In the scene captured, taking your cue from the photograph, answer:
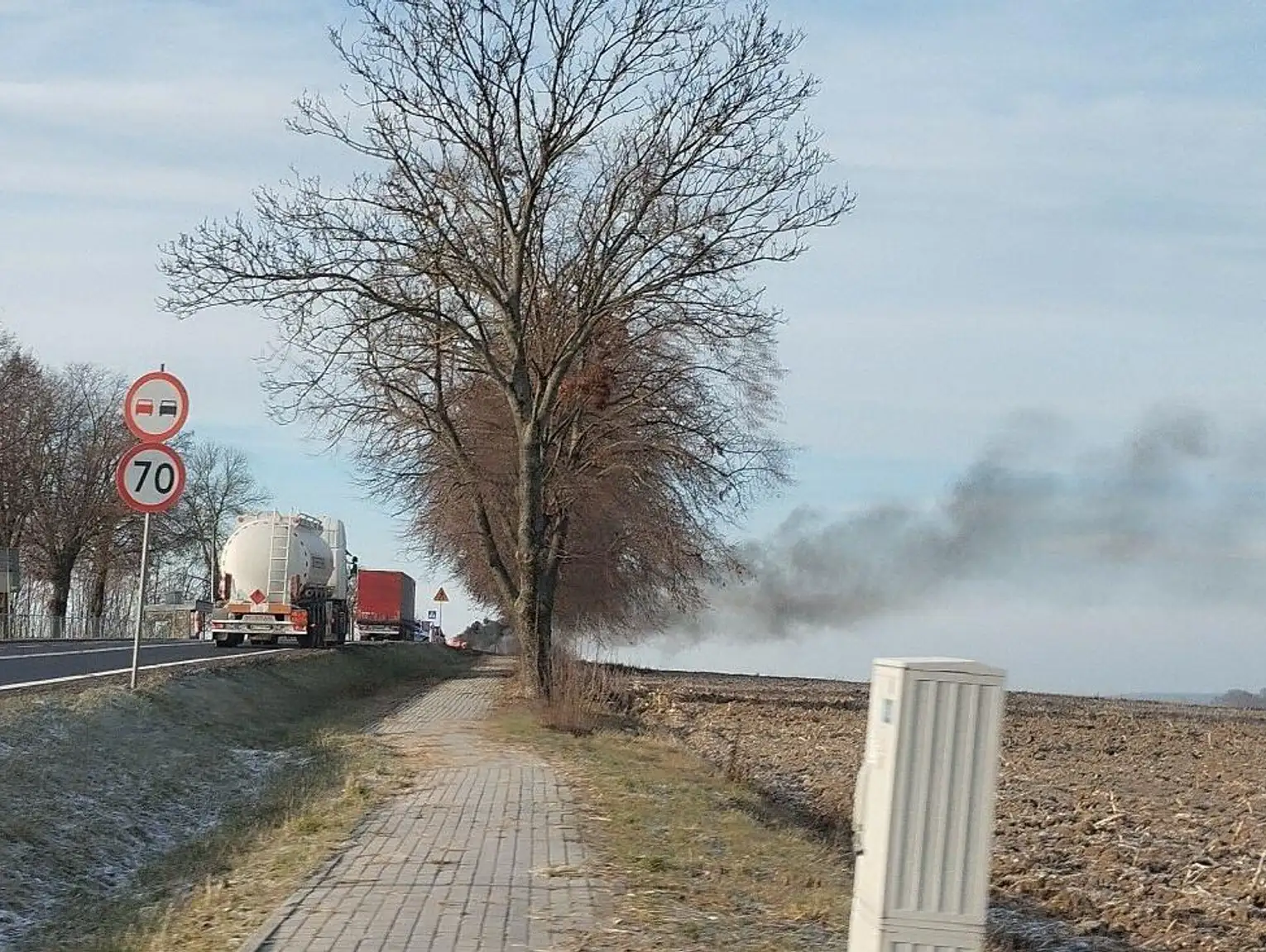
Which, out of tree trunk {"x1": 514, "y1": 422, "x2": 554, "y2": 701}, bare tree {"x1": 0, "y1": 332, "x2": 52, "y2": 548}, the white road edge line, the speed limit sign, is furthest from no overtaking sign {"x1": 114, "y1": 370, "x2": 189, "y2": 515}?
bare tree {"x1": 0, "y1": 332, "x2": 52, "y2": 548}

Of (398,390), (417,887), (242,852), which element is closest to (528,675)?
(398,390)

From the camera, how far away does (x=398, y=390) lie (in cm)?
2697

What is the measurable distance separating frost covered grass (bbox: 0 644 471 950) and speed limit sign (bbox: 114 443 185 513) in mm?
2169

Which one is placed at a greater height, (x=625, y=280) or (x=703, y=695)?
(x=625, y=280)

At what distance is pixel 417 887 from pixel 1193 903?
17.8 feet

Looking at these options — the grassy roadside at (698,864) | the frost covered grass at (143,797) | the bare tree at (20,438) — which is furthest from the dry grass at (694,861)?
the bare tree at (20,438)

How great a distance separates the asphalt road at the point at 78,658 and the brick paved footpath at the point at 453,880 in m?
9.03

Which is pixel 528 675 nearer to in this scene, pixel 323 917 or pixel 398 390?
pixel 398 390

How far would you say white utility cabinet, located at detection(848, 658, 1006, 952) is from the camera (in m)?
5.43

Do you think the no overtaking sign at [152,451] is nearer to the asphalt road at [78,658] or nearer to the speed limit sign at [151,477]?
the speed limit sign at [151,477]

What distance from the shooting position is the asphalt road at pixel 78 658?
21.9 metres

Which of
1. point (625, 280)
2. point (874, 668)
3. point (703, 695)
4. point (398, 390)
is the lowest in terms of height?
point (703, 695)

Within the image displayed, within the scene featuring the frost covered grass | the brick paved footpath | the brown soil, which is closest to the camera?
the brick paved footpath

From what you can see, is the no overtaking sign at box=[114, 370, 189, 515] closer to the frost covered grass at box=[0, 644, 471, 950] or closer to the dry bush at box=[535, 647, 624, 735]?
the frost covered grass at box=[0, 644, 471, 950]
